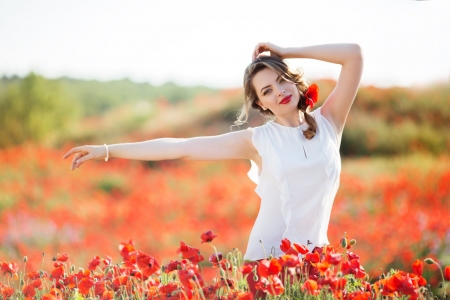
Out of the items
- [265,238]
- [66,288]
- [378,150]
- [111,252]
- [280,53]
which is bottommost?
[111,252]

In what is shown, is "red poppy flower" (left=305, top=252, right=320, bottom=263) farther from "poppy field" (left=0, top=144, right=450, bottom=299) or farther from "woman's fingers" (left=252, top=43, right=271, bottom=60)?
"poppy field" (left=0, top=144, right=450, bottom=299)

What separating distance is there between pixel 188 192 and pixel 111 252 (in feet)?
4.73

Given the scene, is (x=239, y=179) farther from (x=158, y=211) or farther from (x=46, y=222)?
(x=46, y=222)

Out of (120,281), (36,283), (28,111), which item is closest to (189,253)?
(120,281)

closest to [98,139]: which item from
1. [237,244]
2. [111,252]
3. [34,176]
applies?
[34,176]

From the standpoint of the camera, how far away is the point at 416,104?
830 centimetres

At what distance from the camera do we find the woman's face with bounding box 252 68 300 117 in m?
2.22

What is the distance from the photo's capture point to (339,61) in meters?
2.31

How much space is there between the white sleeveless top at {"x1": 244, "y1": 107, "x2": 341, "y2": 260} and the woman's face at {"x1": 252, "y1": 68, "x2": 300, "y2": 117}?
0.29 ft

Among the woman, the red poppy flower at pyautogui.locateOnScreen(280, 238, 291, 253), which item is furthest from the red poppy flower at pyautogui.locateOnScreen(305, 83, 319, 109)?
the red poppy flower at pyautogui.locateOnScreen(280, 238, 291, 253)

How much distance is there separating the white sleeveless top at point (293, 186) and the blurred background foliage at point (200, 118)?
524cm

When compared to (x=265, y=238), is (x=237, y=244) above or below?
below

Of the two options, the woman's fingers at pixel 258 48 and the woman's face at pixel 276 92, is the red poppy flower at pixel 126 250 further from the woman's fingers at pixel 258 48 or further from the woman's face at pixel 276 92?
the woman's fingers at pixel 258 48

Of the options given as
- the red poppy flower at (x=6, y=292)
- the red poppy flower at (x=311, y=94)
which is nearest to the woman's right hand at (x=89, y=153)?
the red poppy flower at (x=6, y=292)
